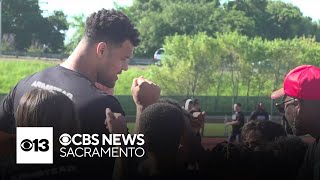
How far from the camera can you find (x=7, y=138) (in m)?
2.23

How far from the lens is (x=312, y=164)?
2119mm

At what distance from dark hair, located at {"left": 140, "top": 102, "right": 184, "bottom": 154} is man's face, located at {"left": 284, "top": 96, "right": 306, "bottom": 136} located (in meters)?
0.42

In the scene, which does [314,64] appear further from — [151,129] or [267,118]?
[151,129]

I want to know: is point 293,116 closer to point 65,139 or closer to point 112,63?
point 112,63

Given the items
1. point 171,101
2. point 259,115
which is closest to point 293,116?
point 259,115

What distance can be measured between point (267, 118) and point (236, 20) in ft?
1.40

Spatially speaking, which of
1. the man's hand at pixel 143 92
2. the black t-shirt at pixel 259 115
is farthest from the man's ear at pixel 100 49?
the black t-shirt at pixel 259 115

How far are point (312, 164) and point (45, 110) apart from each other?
0.93m

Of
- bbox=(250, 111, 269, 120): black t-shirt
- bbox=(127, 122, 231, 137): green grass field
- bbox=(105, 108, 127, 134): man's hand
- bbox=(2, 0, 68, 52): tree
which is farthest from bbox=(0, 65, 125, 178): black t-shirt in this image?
bbox=(250, 111, 269, 120): black t-shirt

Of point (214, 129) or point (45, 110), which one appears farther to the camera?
point (214, 129)

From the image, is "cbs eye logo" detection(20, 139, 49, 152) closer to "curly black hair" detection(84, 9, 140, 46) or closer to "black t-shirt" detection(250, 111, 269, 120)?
"curly black hair" detection(84, 9, 140, 46)

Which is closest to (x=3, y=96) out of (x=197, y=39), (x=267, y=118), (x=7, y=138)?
(x=7, y=138)

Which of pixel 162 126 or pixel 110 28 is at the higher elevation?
pixel 110 28

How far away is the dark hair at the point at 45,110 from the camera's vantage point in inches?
78.4
